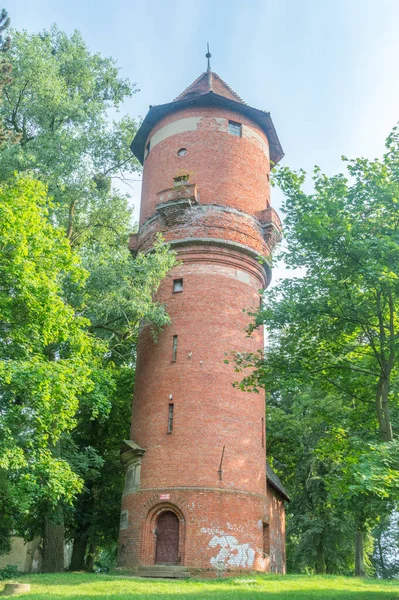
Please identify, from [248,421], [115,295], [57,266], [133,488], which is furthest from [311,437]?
[57,266]

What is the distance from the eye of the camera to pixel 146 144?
24.0 metres

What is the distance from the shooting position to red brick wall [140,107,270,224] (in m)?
20.8

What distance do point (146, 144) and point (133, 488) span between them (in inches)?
548

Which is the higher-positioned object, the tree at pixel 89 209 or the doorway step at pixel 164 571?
the tree at pixel 89 209

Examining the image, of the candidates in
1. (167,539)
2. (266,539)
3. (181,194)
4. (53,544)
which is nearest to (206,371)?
(167,539)

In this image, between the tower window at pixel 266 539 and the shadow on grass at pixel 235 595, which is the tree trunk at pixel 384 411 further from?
the tower window at pixel 266 539

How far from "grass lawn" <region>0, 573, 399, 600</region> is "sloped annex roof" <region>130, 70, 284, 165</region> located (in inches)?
554

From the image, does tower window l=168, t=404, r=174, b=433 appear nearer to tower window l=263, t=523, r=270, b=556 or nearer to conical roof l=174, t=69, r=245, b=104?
tower window l=263, t=523, r=270, b=556

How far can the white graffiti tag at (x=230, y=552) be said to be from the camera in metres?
15.8

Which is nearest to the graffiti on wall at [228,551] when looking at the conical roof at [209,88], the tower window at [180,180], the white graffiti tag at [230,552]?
the white graffiti tag at [230,552]

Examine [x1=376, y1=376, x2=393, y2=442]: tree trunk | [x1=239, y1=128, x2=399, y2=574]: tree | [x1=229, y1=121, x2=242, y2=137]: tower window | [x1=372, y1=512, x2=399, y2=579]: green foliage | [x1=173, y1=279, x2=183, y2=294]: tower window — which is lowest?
[x1=372, y1=512, x2=399, y2=579]: green foliage

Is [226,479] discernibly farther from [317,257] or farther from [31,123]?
[31,123]

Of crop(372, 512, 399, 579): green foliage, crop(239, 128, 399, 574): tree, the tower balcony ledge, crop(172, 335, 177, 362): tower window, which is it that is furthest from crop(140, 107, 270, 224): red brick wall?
crop(372, 512, 399, 579): green foliage

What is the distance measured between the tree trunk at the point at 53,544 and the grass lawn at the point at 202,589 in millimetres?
3011
